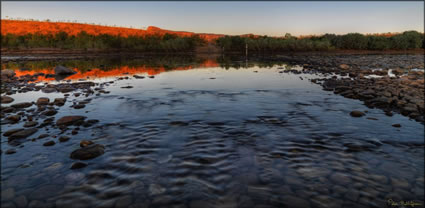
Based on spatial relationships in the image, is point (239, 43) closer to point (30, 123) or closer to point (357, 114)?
point (357, 114)

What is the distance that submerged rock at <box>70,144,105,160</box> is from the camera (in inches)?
275

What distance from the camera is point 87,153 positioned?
7.03 m

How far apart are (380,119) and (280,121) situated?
4.21 m

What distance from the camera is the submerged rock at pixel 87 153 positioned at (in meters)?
6.98

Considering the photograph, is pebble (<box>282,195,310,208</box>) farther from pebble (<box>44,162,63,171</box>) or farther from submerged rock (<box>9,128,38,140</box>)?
submerged rock (<box>9,128,38,140</box>)

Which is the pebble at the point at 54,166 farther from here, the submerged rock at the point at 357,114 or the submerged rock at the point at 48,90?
the submerged rock at the point at 48,90

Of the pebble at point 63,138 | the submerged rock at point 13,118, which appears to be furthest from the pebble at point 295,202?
the submerged rock at point 13,118

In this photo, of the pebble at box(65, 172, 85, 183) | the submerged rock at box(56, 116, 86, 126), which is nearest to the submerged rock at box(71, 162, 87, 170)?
the pebble at box(65, 172, 85, 183)

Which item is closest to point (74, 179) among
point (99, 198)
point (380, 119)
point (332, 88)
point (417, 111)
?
point (99, 198)

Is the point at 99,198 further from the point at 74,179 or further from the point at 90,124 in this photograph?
the point at 90,124

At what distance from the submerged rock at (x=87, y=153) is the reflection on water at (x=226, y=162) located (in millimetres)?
215

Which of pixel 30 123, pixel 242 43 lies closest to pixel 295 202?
pixel 30 123

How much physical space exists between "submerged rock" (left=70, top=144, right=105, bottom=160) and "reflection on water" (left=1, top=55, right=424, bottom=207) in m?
0.21

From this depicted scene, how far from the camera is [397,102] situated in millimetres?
12172
